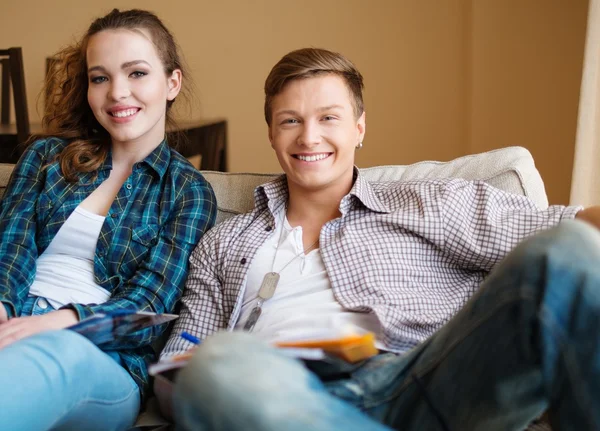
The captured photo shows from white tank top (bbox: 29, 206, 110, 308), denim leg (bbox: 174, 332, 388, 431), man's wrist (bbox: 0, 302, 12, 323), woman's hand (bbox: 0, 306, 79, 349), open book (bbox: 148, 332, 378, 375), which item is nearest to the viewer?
denim leg (bbox: 174, 332, 388, 431)

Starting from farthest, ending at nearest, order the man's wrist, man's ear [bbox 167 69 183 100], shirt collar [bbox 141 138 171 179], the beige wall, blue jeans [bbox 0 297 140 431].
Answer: the beige wall < man's ear [bbox 167 69 183 100] < shirt collar [bbox 141 138 171 179] < the man's wrist < blue jeans [bbox 0 297 140 431]

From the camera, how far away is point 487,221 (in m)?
1.47

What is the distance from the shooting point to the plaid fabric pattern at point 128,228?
1.60 meters

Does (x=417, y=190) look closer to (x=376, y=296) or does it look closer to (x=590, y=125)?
(x=376, y=296)

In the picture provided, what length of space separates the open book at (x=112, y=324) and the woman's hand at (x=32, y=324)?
0.43 feet

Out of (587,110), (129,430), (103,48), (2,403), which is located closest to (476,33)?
(587,110)

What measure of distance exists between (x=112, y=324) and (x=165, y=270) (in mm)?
304

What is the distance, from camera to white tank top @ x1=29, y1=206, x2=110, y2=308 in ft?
5.44

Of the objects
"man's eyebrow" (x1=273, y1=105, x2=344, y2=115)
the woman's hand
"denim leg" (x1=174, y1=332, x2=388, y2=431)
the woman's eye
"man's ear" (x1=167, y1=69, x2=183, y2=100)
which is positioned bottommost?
the woman's hand

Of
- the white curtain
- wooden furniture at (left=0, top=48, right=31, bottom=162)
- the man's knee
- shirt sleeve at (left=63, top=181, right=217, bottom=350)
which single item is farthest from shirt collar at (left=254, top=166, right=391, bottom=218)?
wooden furniture at (left=0, top=48, right=31, bottom=162)

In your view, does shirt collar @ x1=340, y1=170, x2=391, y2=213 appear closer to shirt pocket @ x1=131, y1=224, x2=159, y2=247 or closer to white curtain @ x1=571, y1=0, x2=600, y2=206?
shirt pocket @ x1=131, y1=224, x2=159, y2=247

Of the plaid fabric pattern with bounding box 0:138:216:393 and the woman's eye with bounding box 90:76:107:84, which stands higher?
the woman's eye with bounding box 90:76:107:84

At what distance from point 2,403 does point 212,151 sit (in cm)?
263

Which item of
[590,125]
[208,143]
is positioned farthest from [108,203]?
[208,143]
